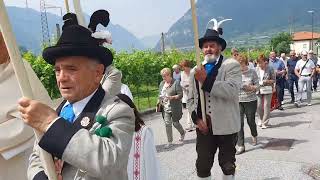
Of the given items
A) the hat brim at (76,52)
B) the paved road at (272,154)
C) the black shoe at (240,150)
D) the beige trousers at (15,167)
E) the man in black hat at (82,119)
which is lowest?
the paved road at (272,154)

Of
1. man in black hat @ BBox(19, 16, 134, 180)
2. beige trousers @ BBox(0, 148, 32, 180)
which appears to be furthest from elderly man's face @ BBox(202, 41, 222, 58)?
man in black hat @ BBox(19, 16, 134, 180)

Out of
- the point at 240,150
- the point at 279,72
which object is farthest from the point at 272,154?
the point at 279,72

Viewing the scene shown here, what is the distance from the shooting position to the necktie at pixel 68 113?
2105 mm

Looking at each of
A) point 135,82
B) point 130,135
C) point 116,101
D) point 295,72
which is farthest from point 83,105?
point 135,82

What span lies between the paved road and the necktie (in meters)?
3.94

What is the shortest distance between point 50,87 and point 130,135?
9335 millimetres

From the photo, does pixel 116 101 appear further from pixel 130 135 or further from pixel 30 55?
pixel 30 55

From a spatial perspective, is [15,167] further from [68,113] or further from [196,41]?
[196,41]

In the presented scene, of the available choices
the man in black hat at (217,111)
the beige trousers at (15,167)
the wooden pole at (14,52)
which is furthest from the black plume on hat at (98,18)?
the man in black hat at (217,111)

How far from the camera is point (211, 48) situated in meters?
4.82

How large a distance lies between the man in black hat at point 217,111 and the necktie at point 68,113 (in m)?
2.61

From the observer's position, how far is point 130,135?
197cm

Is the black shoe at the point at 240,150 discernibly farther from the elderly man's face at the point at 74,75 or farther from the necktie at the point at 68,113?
the elderly man's face at the point at 74,75

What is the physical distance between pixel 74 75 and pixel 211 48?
119 inches
